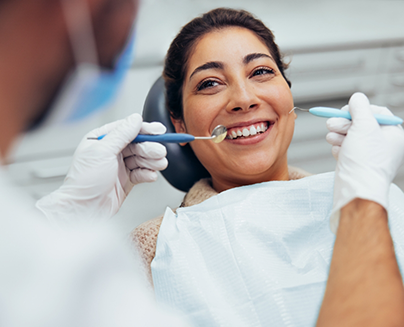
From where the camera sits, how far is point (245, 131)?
A: 1.07 m

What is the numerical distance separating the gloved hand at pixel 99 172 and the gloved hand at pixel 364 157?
1.68 ft

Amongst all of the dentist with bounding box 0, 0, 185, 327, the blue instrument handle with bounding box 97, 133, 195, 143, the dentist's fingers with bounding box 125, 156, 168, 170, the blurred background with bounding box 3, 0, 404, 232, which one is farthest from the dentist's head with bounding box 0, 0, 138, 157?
the blurred background with bounding box 3, 0, 404, 232

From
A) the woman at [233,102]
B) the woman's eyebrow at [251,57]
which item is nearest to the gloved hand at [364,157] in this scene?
the woman at [233,102]

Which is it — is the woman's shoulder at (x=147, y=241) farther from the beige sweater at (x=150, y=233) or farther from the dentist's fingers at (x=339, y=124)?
the dentist's fingers at (x=339, y=124)

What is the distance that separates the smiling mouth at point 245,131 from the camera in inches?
42.1

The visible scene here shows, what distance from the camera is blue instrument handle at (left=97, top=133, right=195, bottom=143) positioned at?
2.89 ft

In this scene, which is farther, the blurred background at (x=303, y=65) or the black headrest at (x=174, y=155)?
the blurred background at (x=303, y=65)

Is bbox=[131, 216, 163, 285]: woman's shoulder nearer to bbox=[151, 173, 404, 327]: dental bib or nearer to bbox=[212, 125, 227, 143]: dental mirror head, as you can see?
bbox=[151, 173, 404, 327]: dental bib

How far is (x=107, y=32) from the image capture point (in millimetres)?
316

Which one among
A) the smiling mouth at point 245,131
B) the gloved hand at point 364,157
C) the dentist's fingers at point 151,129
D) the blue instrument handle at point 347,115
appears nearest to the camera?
the gloved hand at point 364,157

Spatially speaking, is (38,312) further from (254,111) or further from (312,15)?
(312,15)

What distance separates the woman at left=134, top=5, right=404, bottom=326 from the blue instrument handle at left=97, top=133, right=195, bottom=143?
0.21 meters

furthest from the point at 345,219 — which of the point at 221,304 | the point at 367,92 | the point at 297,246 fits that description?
the point at 367,92

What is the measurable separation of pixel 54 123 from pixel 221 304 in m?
0.63
